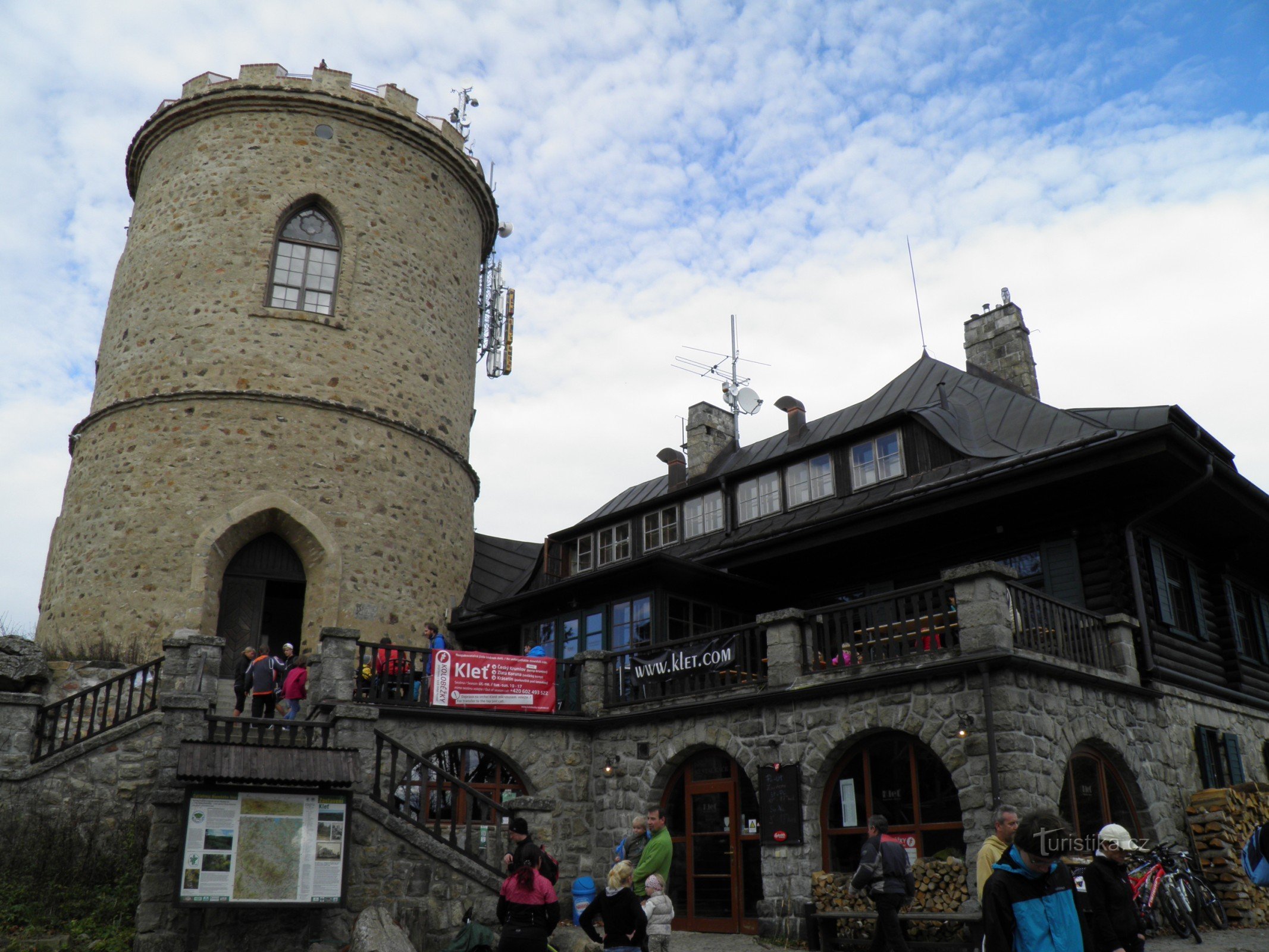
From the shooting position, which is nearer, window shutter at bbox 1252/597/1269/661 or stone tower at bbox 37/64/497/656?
window shutter at bbox 1252/597/1269/661

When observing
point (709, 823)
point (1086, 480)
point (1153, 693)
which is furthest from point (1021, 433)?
point (709, 823)

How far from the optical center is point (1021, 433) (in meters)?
15.5

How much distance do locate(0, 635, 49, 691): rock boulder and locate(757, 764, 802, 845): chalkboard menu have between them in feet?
36.8

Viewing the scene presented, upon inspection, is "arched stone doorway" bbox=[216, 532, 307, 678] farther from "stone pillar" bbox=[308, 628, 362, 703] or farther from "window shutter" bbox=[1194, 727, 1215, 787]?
"window shutter" bbox=[1194, 727, 1215, 787]

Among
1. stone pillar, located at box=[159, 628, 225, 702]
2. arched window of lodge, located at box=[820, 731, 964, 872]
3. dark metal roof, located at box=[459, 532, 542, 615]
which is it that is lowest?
arched window of lodge, located at box=[820, 731, 964, 872]

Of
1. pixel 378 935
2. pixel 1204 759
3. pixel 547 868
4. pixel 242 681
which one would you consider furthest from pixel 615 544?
pixel 547 868

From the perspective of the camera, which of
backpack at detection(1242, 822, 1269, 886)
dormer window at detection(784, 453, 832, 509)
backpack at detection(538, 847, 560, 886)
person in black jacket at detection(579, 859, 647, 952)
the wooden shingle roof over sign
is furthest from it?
dormer window at detection(784, 453, 832, 509)

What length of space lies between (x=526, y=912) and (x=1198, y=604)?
491 inches

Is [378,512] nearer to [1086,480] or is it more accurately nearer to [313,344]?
[313,344]

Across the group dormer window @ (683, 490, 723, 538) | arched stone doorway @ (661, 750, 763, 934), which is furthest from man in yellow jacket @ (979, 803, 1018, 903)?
dormer window @ (683, 490, 723, 538)

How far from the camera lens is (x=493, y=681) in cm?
1559

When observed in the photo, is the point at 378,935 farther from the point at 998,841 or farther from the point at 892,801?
the point at 998,841

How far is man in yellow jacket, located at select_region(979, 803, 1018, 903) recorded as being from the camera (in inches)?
252

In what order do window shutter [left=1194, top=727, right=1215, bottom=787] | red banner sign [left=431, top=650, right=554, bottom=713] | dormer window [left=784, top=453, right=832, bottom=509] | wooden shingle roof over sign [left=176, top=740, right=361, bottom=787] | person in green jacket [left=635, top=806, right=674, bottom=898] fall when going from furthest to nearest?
1. dormer window [left=784, top=453, right=832, bottom=509]
2. red banner sign [left=431, top=650, right=554, bottom=713]
3. window shutter [left=1194, top=727, right=1215, bottom=787]
4. wooden shingle roof over sign [left=176, top=740, right=361, bottom=787]
5. person in green jacket [left=635, top=806, right=674, bottom=898]
